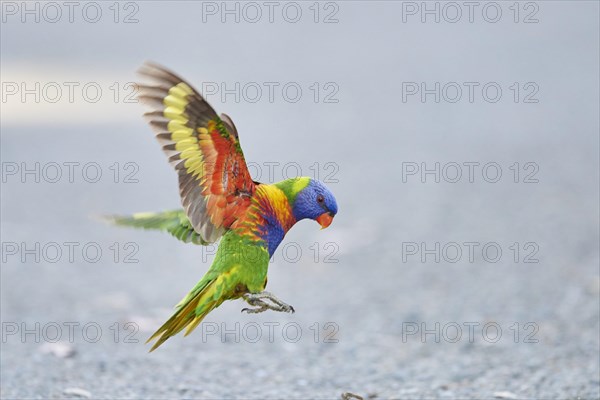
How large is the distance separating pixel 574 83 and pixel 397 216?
18.3ft

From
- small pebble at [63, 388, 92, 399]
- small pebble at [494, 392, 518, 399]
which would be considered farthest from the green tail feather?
small pebble at [494, 392, 518, 399]

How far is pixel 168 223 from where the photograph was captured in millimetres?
3215

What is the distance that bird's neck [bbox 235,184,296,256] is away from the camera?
109 inches

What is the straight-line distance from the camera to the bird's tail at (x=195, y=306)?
8.84ft

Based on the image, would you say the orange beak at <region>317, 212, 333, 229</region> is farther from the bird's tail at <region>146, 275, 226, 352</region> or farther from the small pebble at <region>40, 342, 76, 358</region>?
the small pebble at <region>40, 342, 76, 358</region>

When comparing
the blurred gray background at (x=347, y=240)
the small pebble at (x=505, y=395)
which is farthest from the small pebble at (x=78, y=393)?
the small pebble at (x=505, y=395)

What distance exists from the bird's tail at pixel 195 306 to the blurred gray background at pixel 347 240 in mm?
1152

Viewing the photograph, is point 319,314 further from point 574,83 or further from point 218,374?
point 574,83

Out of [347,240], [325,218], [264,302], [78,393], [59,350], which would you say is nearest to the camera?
[264,302]

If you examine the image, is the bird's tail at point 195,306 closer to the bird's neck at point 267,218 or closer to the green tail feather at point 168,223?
the bird's neck at point 267,218

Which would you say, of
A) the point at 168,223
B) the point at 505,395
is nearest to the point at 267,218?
the point at 168,223

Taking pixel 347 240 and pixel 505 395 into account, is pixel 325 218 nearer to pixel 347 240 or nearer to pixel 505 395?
pixel 505 395

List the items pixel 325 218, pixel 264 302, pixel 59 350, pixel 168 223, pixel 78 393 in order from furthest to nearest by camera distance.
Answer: pixel 59 350, pixel 78 393, pixel 168 223, pixel 325 218, pixel 264 302

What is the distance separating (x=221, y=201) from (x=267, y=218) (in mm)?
157
